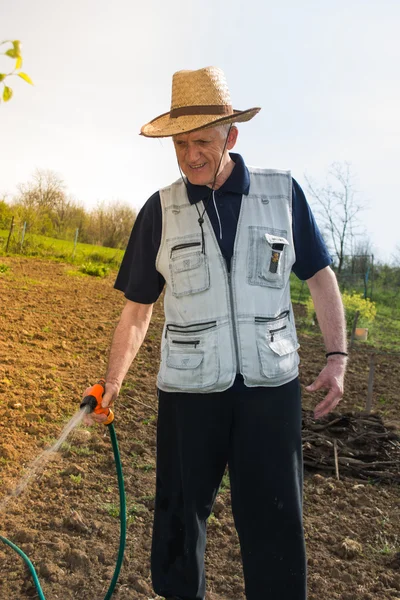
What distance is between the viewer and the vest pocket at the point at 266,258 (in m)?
2.04

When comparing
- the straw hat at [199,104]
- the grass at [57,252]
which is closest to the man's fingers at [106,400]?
the straw hat at [199,104]

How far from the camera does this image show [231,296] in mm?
2021

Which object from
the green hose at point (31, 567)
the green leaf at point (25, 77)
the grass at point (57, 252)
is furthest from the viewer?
the grass at point (57, 252)

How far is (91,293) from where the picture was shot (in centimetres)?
1226

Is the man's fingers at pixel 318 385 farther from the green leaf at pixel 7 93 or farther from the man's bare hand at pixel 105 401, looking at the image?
the green leaf at pixel 7 93

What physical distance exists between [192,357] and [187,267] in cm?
29

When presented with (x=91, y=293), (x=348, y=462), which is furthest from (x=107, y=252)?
(x=348, y=462)

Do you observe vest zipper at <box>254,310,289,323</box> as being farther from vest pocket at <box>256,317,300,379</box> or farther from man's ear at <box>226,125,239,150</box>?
man's ear at <box>226,125,239,150</box>

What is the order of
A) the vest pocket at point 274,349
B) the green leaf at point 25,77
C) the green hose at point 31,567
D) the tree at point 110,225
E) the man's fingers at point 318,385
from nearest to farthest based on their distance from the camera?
the green leaf at point 25,77, the vest pocket at point 274,349, the man's fingers at point 318,385, the green hose at point 31,567, the tree at point 110,225

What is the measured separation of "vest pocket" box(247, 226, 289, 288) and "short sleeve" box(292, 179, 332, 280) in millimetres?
128

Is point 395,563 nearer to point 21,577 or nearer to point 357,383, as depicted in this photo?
point 21,577

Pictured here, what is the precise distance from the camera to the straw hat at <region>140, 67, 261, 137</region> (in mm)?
2033

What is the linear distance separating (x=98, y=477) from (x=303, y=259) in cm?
229

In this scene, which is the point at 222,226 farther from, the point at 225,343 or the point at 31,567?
the point at 31,567
